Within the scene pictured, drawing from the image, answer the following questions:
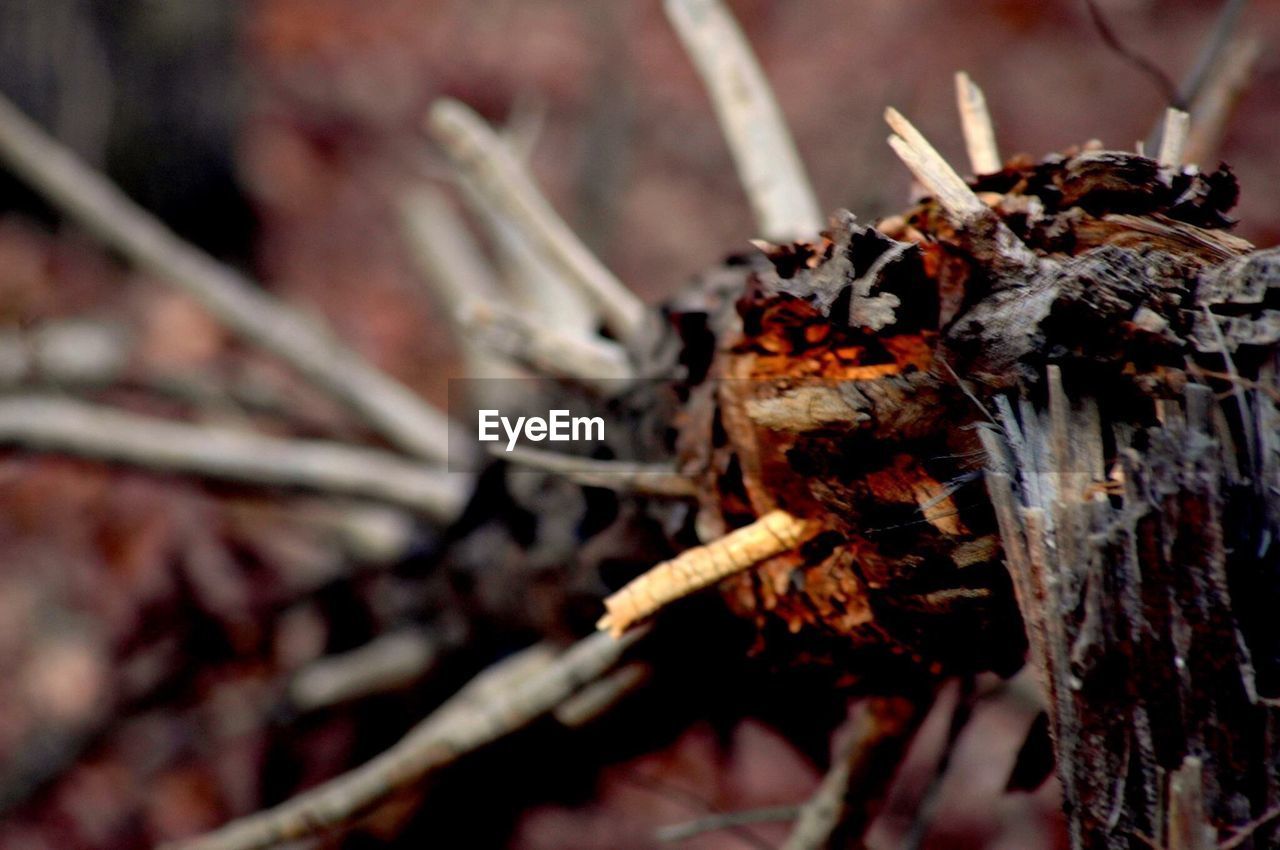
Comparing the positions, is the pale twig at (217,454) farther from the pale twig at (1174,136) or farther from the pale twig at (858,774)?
the pale twig at (1174,136)

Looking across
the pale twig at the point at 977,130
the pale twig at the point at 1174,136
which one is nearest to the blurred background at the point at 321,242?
the pale twig at the point at 977,130

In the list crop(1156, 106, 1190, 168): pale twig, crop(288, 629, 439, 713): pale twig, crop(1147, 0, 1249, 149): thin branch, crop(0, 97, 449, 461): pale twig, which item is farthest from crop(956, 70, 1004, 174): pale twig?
crop(0, 97, 449, 461): pale twig

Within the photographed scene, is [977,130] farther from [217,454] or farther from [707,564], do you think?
[217,454]

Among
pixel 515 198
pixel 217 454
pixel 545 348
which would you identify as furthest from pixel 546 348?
pixel 217 454

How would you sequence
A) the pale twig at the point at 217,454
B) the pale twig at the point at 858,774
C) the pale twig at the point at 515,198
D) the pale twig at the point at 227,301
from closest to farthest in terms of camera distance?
1. the pale twig at the point at 858,774
2. the pale twig at the point at 515,198
3. the pale twig at the point at 217,454
4. the pale twig at the point at 227,301

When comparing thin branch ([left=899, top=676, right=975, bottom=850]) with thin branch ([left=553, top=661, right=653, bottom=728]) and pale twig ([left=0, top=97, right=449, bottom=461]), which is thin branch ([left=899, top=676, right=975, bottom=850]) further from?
pale twig ([left=0, top=97, right=449, bottom=461])

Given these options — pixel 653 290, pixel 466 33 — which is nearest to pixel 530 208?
pixel 653 290
